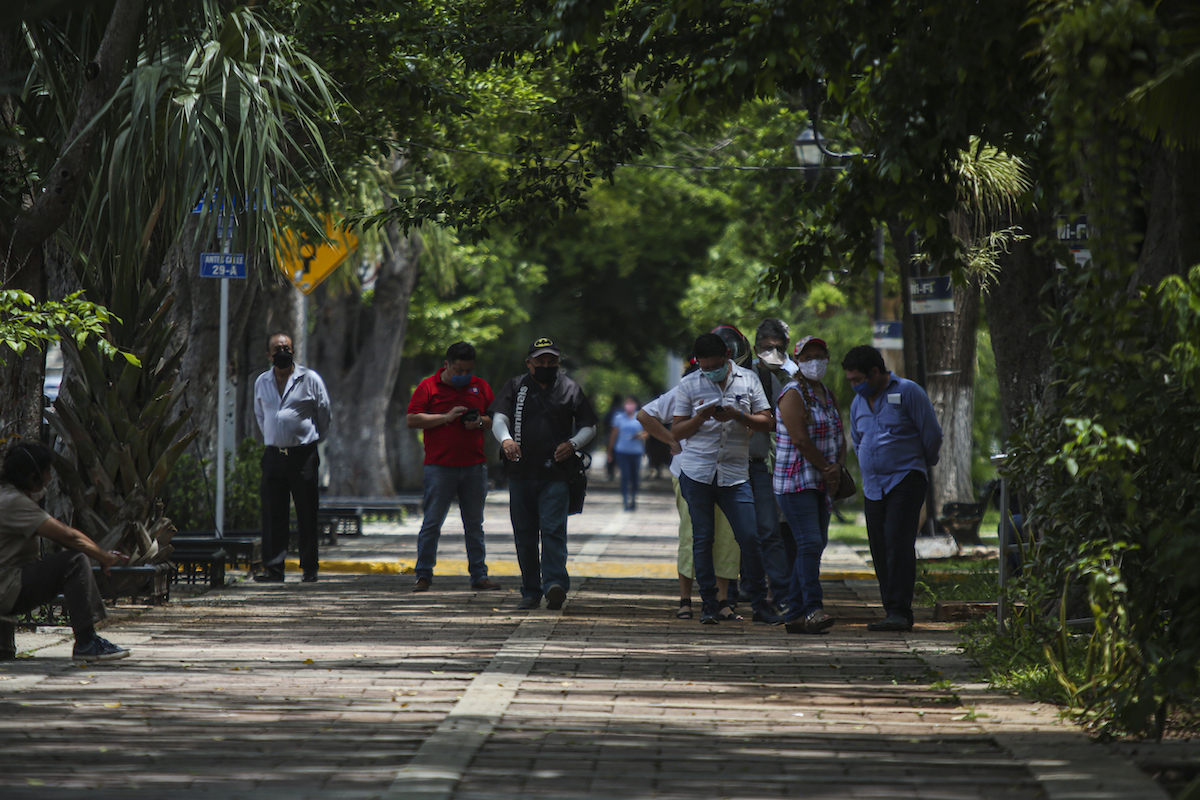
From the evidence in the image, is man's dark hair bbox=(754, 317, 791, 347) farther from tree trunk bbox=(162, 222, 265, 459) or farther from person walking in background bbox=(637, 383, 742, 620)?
tree trunk bbox=(162, 222, 265, 459)

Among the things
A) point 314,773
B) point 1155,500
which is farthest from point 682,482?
point 314,773

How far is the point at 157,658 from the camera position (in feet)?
26.9

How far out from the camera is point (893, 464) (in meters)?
9.75

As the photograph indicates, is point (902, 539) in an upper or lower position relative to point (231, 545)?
upper

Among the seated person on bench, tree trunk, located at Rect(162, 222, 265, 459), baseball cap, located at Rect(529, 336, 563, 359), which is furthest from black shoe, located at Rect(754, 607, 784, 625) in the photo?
tree trunk, located at Rect(162, 222, 265, 459)

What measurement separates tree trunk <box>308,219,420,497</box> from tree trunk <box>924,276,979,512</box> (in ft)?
35.4

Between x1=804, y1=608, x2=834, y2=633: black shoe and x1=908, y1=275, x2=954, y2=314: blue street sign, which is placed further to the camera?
x1=908, y1=275, x2=954, y2=314: blue street sign

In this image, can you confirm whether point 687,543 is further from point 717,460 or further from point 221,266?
point 221,266

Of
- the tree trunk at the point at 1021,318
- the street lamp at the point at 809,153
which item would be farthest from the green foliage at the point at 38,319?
the street lamp at the point at 809,153

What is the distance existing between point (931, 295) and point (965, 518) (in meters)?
2.57

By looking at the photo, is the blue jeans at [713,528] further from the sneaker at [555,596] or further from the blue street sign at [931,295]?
the blue street sign at [931,295]

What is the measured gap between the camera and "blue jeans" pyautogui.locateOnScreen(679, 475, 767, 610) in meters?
9.93

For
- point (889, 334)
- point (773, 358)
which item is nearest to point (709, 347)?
point (773, 358)

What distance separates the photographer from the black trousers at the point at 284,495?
41.1 ft
